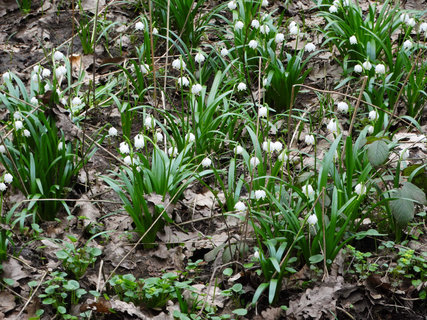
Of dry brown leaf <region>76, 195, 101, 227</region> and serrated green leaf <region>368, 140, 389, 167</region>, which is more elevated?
serrated green leaf <region>368, 140, 389, 167</region>

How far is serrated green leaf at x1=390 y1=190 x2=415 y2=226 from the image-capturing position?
2771mm

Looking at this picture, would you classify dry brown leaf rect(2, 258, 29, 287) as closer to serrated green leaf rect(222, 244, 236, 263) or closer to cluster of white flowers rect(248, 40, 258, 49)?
serrated green leaf rect(222, 244, 236, 263)

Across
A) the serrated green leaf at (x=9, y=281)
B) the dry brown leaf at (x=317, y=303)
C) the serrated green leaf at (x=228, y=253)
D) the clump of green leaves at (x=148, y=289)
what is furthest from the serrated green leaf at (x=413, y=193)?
the serrated green leaf at (x=9, y=281)

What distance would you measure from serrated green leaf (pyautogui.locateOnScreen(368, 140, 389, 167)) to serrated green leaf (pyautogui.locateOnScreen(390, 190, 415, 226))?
0.24 m

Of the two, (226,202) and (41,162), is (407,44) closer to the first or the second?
(226,202)

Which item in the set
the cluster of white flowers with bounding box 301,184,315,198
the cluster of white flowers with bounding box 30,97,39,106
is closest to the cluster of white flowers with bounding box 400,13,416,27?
the cluster of white flowers with bounding box 301,184,315,198

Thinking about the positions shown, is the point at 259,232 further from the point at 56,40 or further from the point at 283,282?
the point at 56,40

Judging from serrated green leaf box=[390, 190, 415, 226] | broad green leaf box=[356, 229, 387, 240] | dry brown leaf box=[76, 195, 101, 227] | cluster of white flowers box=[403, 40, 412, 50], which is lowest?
dry brown leaf box=[76, 195, 101, 227]

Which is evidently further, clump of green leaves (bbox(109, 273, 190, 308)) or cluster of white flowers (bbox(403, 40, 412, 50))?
cluster of white flowers (bbox(403, 40, 412, 50))

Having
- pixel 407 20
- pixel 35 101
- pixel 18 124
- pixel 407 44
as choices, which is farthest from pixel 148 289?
pixel 407 20

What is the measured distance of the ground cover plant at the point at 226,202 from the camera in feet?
8.90

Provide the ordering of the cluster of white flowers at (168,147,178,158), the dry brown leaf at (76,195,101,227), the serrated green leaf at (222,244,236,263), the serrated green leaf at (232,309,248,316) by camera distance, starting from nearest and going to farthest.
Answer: the serrated green leaf at (232,309,248,316), the serrated green leaf at (222,244,236,263), the cluster of white flowers at (168,147,178,158), the dry brown leaf at (76,195,101,227)

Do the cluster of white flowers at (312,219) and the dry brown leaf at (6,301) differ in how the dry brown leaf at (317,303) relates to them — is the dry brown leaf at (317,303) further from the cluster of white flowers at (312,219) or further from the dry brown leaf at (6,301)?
the dry brown leaf at (6,301)

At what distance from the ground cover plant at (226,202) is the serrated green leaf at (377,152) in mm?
12
